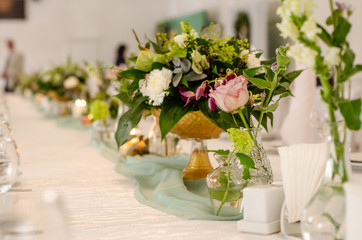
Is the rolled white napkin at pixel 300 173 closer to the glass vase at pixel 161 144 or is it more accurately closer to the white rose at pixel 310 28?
the white rose at pixel 310 28

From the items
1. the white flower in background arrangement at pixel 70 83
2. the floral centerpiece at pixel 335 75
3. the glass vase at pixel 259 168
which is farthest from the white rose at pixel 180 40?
the white flower in background arrangement at pixel 70 83

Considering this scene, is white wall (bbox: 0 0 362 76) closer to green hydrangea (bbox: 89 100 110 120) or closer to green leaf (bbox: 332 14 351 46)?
green hydrangea (bbox: 89 100 110 120)

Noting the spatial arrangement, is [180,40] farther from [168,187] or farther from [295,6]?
[295,6]

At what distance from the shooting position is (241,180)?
3.54ft

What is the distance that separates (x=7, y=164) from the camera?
1.23 m

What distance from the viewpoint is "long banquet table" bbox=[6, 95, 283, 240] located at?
1.01 metres

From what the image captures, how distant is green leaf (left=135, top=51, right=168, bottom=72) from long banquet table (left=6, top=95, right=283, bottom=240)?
0.32 m

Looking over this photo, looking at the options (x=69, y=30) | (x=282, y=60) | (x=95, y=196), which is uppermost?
(x=69, y=30)

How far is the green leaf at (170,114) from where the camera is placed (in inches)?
54.4

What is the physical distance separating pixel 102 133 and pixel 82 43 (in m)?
12.5

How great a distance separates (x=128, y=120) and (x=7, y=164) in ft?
1.16

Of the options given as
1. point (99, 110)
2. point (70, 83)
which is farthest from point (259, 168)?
point (70, 83)

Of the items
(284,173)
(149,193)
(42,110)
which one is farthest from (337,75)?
(42,110)

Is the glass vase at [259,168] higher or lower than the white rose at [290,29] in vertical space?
lower
